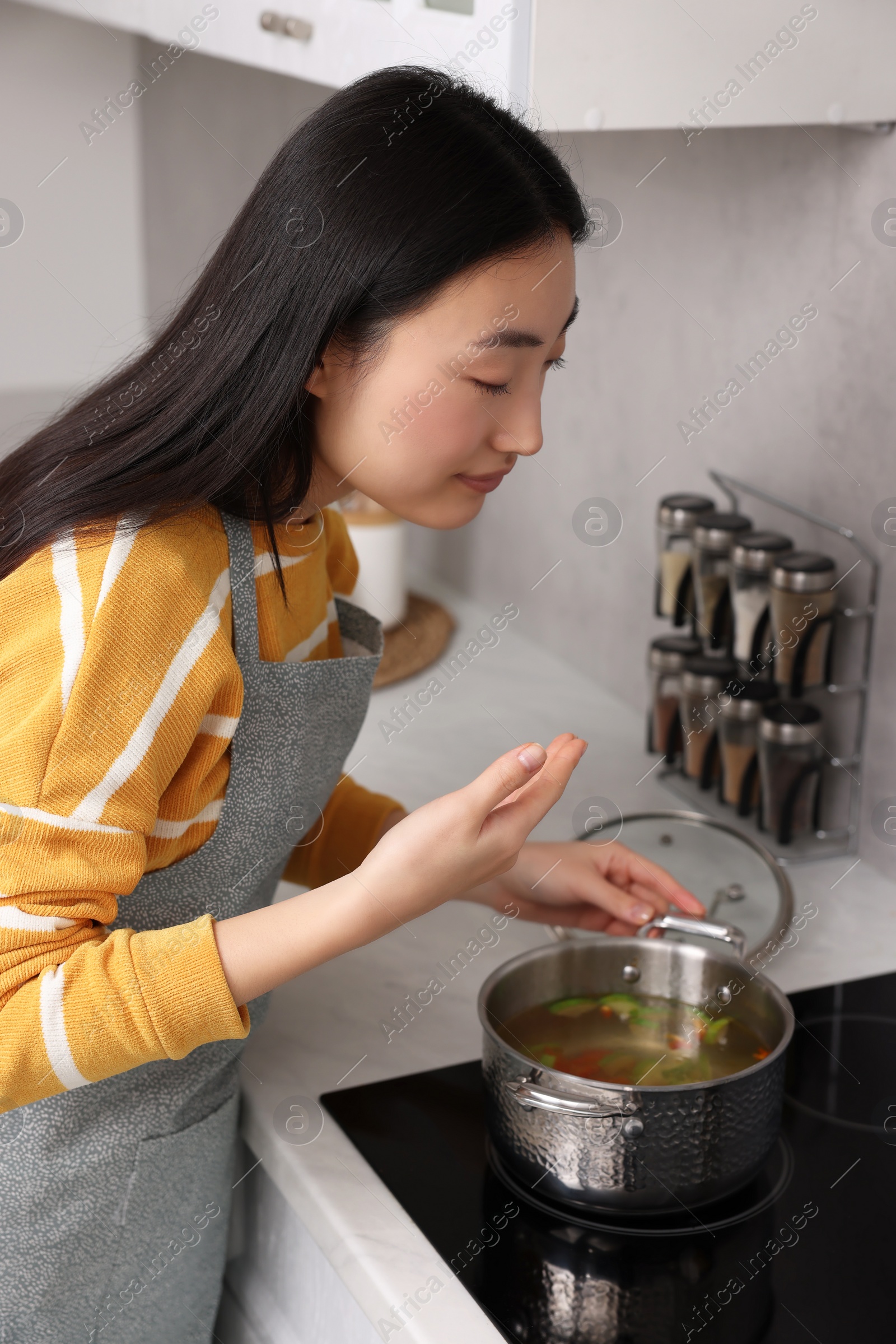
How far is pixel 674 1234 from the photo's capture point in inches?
30.2

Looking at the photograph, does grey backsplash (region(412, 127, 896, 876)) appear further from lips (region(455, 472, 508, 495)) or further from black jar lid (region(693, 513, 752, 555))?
lips (region(455, 472, 508, 495))

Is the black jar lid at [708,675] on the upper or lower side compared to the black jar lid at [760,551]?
lower

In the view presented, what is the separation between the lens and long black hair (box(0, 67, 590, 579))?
27.0 inches

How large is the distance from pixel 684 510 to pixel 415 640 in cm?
48

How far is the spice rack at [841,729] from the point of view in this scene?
114 cm

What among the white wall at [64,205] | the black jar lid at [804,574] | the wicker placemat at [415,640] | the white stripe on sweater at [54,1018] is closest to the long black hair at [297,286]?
the white stripe on sweater at [54,1018]

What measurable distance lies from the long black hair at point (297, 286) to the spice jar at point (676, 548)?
0.54 meters

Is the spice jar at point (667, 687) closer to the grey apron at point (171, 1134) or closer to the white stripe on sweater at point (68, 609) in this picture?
the grey apron at point (171, 1134)

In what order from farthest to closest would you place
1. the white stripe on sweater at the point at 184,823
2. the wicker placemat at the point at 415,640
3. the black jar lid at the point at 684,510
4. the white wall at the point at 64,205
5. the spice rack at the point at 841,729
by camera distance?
the white wall at the point at 64,205
the wicker placemat at the point at 415,640
the black jar lid at the point at 684,510
the spice rack at the point at 841,729
the white stripe on sweater at the point at 184,823

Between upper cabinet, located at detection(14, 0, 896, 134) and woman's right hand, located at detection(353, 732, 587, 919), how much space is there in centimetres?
44

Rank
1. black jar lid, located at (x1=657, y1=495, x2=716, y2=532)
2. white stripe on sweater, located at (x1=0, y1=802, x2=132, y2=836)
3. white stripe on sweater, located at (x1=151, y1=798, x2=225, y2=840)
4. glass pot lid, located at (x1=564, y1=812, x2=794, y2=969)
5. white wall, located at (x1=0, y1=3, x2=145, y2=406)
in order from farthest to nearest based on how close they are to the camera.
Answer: white wall, located at (x1=0, y1=3, x2=145, y2=406)
black jar lid, located at (x1=657, y1=495, x2=716, y2=532)
glass pot lid, located at (x1=564, y1=812, x2=794, y2=969)
white stripe on sweater, located at (x1=151, y1=798, x2=225, y2=840)
white stripe on sweater, located at (x1=0, y1=802, x2=132, y2=836)

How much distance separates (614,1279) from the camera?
0.74 meters

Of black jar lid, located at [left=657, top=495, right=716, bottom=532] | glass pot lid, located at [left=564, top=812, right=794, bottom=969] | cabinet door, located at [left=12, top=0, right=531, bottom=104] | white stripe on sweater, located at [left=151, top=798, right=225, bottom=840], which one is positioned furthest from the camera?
black jar lid, located at [left=657, top=495, right=716, bottom=532]

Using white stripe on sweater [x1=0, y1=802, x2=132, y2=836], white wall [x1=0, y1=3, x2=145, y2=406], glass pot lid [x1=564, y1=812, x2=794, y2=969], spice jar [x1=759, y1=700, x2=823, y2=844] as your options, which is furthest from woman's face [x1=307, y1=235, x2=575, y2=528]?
white wall [x1=0, y1=3, x2=145, y2=406]
